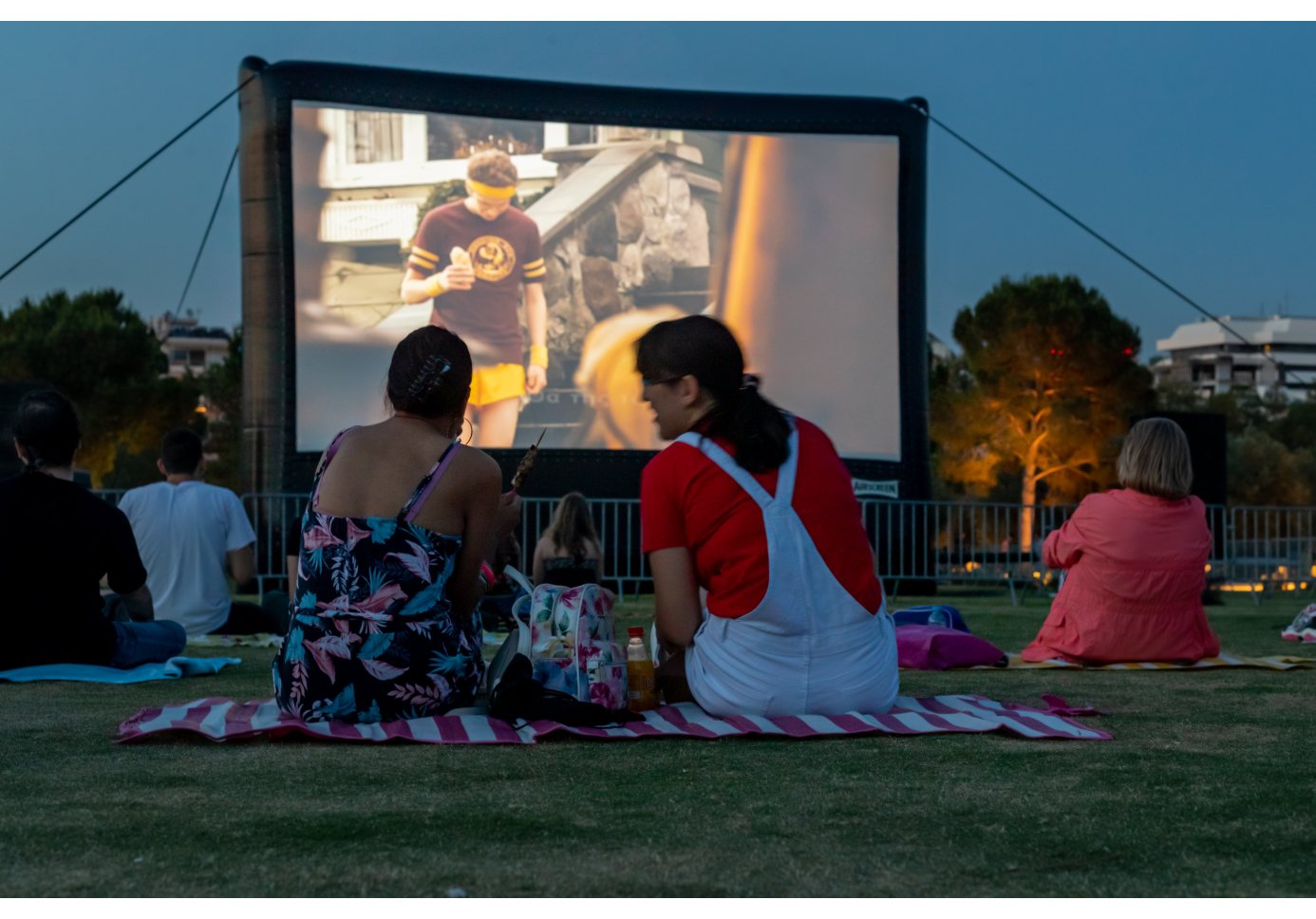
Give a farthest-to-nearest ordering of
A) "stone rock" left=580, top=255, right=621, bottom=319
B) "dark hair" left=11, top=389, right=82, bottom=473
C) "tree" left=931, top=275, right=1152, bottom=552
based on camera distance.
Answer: "tree" left=931, top=275, right=1152, bottom=552 → "stone rock" left=580, top=255, right=621, bottom=319 → "dark hair" left=11, top=389, right=82, bottom=473

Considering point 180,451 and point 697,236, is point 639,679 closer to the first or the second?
point 180,451

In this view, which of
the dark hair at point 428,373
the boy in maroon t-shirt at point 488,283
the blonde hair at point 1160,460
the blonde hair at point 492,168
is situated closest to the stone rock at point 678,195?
the boy in maroon t-shirt at point 488,283

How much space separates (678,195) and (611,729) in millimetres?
11725

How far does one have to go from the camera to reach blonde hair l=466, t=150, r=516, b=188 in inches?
572

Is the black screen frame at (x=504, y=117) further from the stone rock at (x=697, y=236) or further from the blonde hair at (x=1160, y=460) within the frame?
the blonde hair at (x=1160, y=460)

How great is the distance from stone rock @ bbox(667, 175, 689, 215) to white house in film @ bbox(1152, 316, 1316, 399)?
112 m

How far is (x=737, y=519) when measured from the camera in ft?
12.4

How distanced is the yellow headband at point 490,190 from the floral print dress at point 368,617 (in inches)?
429

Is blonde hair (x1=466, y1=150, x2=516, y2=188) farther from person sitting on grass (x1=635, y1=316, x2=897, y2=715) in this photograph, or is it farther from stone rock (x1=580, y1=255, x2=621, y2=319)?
person sitting on grass (x1=635, y1=316, x2=897, y2=715)

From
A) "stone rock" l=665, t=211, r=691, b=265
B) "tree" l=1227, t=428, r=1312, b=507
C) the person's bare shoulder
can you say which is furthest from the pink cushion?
"tree" l=1227, t=428, r=1312, b=507

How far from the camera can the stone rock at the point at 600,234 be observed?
14747mm

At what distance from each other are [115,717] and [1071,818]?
2.69 meters

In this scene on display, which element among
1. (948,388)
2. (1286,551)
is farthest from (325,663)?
(948,388)

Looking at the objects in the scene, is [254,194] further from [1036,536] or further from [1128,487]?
[1128,487]
